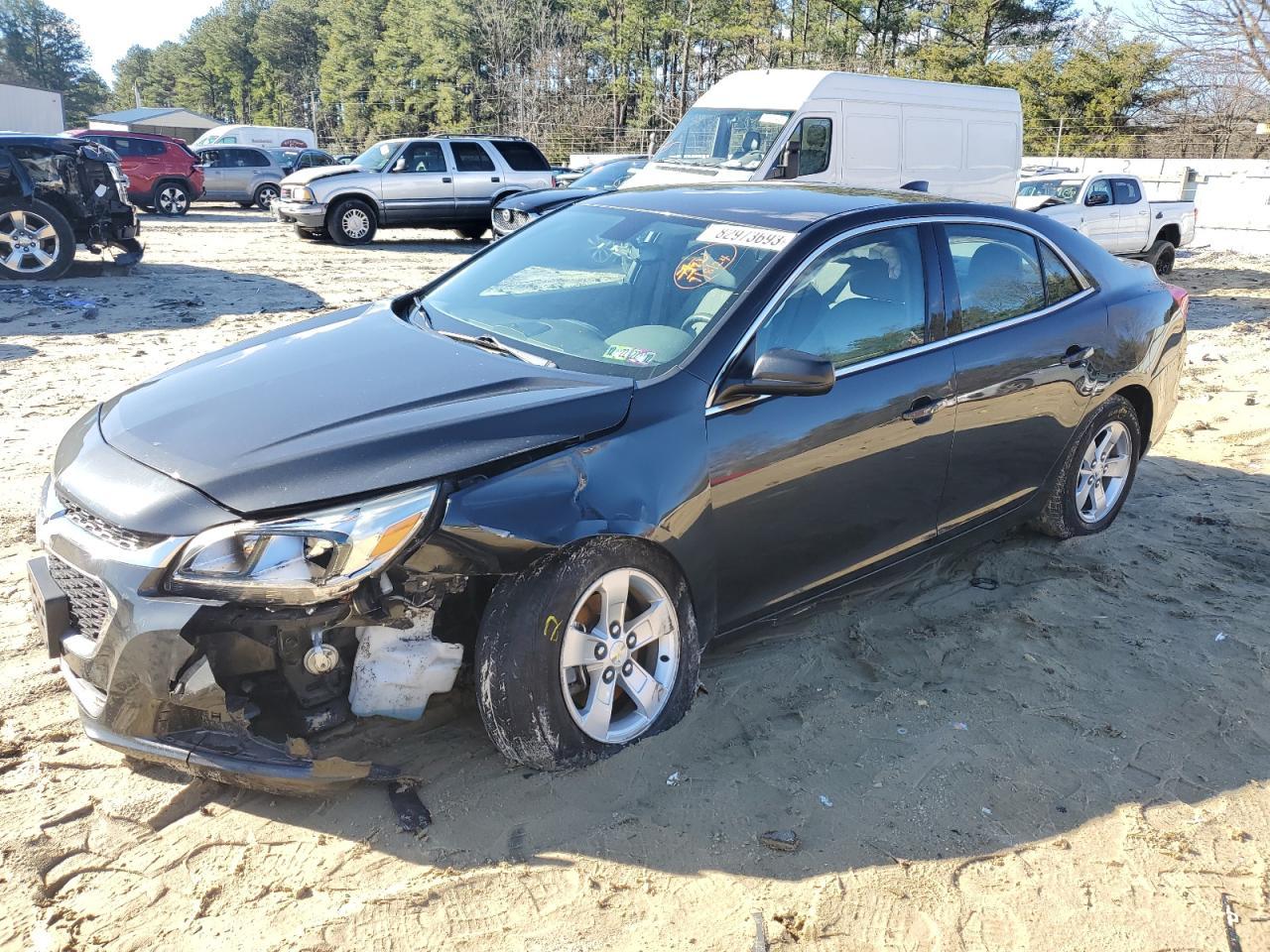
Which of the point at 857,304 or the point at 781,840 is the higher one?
the point at 857,304

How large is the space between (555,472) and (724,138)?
9.97 meters

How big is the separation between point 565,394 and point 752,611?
3.26ft

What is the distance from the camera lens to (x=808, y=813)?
9.46ft

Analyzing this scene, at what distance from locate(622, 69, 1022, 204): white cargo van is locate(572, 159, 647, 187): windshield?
3836 millimetres

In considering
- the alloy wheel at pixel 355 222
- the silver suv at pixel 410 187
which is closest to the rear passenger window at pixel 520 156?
→ the silver suv at pixel 410 187

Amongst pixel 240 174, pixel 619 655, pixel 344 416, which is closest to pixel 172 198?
pixel 240 174

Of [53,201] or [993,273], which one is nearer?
[993,273]

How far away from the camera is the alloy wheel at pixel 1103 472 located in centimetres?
480

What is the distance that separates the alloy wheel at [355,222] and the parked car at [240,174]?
27.7 ft

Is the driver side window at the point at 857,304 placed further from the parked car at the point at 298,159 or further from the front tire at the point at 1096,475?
the parked car at the point at 298,159

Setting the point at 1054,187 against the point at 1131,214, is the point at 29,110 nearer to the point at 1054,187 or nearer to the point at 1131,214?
the point at 1054,187

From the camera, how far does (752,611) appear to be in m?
3.38

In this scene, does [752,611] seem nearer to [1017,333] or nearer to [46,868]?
[1017,333]

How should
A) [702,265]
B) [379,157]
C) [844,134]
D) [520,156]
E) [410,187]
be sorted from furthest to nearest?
[520,156]
[379,157]
[410,187]
[844,134]
[702,265]
